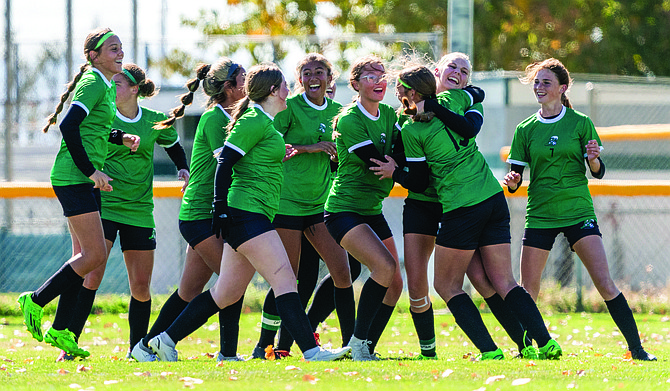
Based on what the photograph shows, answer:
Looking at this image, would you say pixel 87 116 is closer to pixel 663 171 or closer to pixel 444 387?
pixel 444 387

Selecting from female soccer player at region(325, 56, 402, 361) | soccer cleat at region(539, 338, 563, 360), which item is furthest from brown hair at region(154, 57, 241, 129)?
soccer cleat at region(539, 338, 563, 360)

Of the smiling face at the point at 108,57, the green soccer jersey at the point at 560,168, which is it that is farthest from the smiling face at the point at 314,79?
the green soccer jersey at the point at 560,168

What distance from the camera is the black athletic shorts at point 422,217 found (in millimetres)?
6238

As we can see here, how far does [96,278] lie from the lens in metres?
6.59

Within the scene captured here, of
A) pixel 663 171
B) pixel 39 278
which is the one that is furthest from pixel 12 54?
pixel 663 171

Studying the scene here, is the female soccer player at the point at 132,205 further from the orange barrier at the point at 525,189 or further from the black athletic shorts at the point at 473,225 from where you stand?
the orange barrier at the point at 525,189

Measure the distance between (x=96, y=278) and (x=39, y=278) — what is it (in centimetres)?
479

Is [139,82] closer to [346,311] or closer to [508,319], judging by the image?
[346,311]

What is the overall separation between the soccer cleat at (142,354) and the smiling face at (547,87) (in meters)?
3.28

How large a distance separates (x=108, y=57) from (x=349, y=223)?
199 centimetres

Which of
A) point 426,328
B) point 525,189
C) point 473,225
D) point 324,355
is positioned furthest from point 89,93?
point 525,189

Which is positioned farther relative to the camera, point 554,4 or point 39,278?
point 554,4

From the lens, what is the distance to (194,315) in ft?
18.6

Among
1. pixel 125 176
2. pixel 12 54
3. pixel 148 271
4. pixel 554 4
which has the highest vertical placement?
Answer: pixel 554 4
